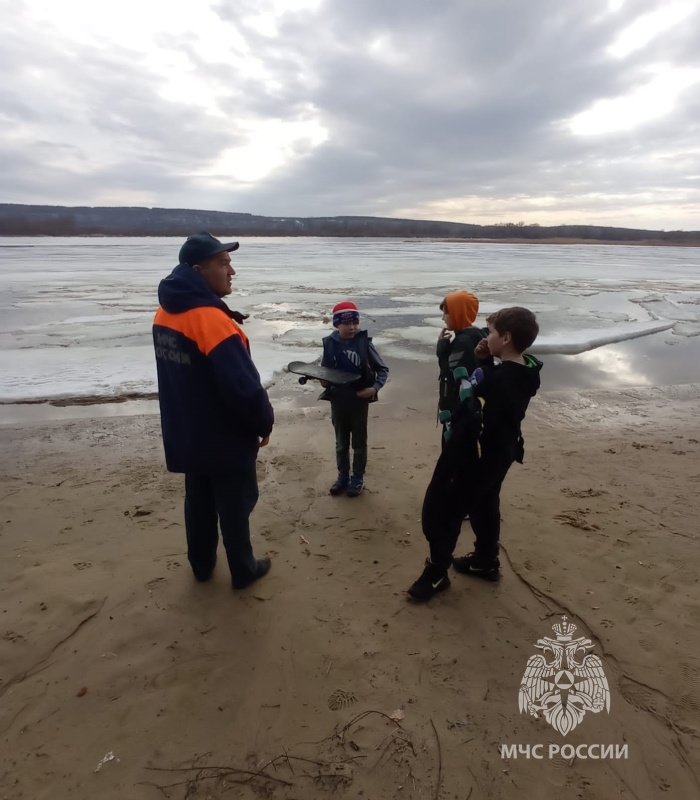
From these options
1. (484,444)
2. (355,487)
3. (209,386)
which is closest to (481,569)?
(484,444)

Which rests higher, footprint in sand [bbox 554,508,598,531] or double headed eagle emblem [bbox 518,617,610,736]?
double headed eagle emblem [bbox 518,617,610,736]

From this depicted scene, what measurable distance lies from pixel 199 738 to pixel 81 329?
33.2 ft

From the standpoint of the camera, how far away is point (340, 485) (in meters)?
4.12

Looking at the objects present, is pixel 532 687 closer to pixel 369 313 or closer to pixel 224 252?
pixel 224 252

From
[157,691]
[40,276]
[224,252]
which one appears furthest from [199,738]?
[40,276]

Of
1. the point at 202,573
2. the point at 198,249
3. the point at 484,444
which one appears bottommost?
the point at 202,573

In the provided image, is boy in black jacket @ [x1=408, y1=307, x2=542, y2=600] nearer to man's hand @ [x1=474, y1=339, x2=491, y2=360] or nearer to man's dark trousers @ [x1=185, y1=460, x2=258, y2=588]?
man's hand @ [x1=474, y1=339, x2=491, y2=360]

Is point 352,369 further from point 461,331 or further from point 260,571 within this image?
point 260,571

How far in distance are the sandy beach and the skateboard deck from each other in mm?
1022

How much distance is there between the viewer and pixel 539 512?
3.84 meters

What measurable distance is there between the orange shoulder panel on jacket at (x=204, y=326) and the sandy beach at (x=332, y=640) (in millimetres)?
1553

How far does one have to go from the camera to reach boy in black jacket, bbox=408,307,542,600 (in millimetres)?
2481

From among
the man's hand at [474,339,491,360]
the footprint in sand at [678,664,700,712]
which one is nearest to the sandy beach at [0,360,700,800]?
the footprint in sand at [678,664,700,712]

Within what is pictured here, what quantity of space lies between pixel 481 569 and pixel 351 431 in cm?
153
